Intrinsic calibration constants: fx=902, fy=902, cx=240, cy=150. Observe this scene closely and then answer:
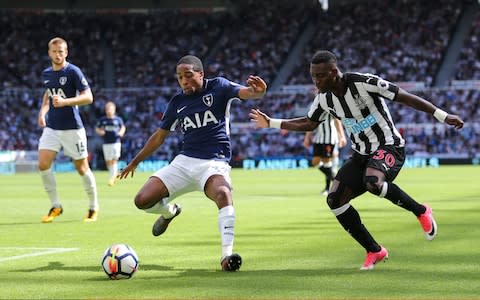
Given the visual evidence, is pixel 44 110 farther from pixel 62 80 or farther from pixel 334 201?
pixel 334 201

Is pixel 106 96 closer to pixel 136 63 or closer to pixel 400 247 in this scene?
pixel 136 63

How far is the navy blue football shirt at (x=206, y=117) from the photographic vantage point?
9188 mm

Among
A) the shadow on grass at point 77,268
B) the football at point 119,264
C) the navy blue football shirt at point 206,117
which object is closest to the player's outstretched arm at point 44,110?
the navy blue football shirt at point 206,117

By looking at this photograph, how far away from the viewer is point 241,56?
57500mm

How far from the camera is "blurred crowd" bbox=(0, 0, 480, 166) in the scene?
4975 cm

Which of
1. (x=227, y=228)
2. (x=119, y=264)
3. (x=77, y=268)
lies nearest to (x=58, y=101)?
(x=77, y=268)

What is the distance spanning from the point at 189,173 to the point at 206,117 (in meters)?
0.60

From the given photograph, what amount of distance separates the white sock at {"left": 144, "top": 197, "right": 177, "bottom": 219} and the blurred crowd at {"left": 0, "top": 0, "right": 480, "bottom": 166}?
126ft

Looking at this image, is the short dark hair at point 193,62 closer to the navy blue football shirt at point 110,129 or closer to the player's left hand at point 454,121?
the player's left hand at point 454,121

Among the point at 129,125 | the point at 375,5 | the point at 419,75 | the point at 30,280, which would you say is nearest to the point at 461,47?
the point at 419,75

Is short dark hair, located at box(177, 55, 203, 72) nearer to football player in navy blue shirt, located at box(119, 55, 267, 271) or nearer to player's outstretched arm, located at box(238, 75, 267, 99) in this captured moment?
football player in navy blue shirt, located at box(119, 55, 267, 271)

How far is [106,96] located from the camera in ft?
179

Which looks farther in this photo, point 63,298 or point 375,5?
point 375,5

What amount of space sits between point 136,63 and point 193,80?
49.9 m
